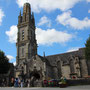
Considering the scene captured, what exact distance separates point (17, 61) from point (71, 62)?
21.9 m

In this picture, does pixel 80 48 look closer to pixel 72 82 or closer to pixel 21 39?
pixel 72 82

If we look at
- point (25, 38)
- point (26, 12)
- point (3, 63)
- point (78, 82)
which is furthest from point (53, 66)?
point (26, 12)

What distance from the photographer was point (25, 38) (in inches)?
1983

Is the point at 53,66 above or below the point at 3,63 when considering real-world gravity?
below

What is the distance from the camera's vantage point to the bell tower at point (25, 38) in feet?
155

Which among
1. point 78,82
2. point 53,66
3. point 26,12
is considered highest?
point 26,12

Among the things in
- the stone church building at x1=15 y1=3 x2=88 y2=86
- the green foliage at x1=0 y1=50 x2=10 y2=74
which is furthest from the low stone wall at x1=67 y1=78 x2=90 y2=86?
the green foliage at x1=0 y1=50 x2=10 y2=74

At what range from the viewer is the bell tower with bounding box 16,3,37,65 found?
47312 mm

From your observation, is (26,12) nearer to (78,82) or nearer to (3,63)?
(3,63)

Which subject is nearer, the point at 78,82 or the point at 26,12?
the point at 78,82

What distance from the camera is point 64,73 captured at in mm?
35188

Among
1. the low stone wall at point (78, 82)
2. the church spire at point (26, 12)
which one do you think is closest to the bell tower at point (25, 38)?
the church spire at point (26, 12)

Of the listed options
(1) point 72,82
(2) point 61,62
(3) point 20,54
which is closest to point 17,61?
(3) point 20,54

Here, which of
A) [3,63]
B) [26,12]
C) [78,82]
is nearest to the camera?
[78,82]
